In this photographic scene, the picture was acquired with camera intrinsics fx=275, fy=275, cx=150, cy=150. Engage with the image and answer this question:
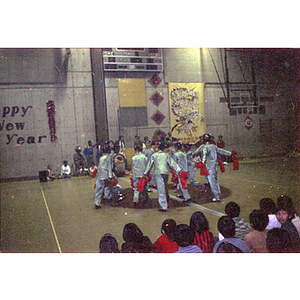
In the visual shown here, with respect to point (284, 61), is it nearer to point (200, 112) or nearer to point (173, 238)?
point (200, 112)

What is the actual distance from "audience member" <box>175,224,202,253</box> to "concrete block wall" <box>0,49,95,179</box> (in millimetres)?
5048

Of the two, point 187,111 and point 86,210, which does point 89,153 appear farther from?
point 187,111

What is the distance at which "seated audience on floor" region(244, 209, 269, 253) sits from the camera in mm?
2281

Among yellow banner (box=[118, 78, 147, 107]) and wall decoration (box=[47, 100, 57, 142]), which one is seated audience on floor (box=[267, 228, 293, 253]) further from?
wall decoration (box=[47, 100, 57, 142])

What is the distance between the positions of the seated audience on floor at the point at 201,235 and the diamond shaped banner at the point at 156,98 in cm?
373

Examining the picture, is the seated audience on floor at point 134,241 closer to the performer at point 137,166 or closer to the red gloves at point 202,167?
the red gloves at point 202,167

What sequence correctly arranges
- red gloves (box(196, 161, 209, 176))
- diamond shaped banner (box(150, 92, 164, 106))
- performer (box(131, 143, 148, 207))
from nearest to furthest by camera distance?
red gloves (box(196, 161, 209, 176)) → performer (box(131, 143, 148, 207)) → diamond shaped banner (box(150, 92, 164, 106))

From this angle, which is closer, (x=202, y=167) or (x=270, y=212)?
(x=270, y=212)

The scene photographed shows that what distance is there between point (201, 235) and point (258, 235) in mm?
478

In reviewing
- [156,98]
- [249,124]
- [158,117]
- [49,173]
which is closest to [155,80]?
[156,98]

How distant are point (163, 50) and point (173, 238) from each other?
458cm

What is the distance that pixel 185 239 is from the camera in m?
2.24

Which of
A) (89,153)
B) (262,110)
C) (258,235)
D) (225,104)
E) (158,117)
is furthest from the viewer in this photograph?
(89,153)

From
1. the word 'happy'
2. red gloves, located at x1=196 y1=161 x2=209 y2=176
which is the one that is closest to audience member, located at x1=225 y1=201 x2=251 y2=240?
red gloves, located at x1=196 y1=161 x2=209 y2=176
